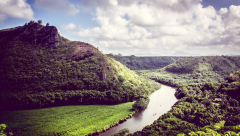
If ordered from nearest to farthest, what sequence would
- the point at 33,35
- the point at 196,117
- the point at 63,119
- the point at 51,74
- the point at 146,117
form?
the point at 196,117, the point at 63,119, the point at 146,117, the point at 51,74, the point at 33,35

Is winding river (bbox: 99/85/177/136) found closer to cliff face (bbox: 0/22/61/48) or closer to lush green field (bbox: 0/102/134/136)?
lush green field (bbox: 0/102/134/136)

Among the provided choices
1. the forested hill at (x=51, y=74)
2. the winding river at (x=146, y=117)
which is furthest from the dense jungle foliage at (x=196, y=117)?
the forested hill at (x=51, y=74)

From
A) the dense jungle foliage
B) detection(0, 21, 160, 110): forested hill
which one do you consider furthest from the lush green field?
the dense jungle foliage

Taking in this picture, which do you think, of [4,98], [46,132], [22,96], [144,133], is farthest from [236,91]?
[4,98]

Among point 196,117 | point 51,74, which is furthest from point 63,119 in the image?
point 196,117

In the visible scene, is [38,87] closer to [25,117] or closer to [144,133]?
[25,117]

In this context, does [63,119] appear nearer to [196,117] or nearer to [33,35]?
[196,117]

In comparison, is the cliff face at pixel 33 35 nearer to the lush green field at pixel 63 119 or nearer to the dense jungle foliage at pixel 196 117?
the lush green field at pixel 63 119
